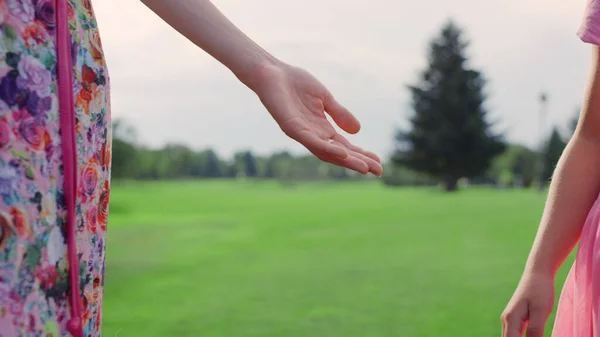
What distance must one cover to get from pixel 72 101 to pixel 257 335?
13.9 ft

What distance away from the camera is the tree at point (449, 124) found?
33.9 metres

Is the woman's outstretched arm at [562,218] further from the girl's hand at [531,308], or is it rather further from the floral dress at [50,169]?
the floral dress at [50,169]

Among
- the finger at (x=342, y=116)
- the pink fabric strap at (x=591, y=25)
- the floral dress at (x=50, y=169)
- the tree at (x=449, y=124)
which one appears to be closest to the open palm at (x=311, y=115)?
the finger at (x=342, y=116)

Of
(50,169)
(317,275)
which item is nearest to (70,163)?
(50,169)

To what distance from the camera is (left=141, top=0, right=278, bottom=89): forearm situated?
1229 millimetres

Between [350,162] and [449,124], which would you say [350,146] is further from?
[449,124]

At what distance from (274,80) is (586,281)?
0.67 m

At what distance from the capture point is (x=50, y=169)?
1019 mm

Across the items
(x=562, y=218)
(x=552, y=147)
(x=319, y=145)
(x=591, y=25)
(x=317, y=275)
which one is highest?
(x=552, y=147)

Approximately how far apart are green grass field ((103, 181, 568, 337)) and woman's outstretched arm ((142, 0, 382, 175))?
5.99 feet

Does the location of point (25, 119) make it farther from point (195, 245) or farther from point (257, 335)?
point (195, 245)

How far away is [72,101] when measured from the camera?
3.46 ft

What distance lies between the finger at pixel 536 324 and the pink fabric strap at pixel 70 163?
76cm

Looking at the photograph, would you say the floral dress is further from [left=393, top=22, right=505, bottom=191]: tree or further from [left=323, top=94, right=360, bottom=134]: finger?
[left=393, top=22, right=505, bottom=191]: tree
